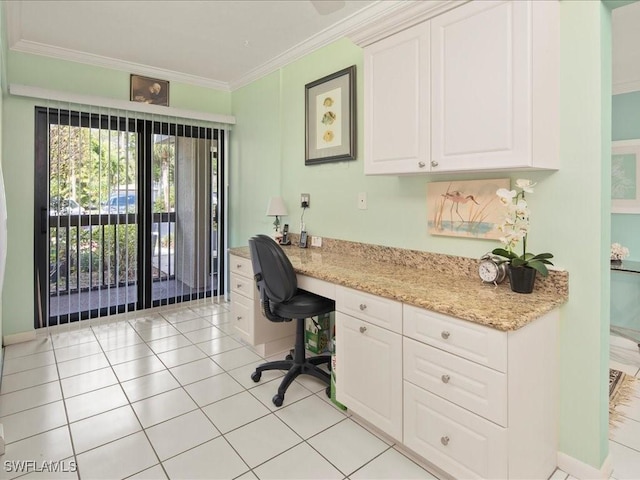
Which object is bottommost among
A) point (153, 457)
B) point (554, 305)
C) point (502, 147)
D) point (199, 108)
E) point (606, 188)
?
point (153, 457)

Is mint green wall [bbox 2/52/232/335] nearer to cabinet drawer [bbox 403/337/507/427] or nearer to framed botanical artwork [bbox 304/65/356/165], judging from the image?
framed botanical artwork [bbox 304/65/356/165]

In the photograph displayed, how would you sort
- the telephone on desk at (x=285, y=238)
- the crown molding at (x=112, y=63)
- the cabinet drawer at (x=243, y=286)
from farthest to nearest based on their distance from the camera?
1. the telephone on desk at (x=285, y=238)
2. the crown molding at (x=112, y=63)
3. the cabinet drawer at (x=243, y=286)

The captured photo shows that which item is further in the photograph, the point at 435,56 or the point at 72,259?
the point at 72,259

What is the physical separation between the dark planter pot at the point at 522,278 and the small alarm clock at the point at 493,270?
10 cm

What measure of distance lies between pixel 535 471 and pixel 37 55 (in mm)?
4541

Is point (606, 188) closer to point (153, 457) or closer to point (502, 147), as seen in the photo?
point (502, 147)

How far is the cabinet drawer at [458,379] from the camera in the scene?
4.51ft

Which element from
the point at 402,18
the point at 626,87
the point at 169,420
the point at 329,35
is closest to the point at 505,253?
the point at 402,18

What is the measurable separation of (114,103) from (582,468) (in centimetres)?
423

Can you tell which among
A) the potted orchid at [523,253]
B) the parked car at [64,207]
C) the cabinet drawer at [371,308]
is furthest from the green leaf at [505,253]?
the parked car at [64,207]

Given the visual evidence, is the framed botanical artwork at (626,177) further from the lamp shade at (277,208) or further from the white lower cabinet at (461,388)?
the lamp shade at (277,208)

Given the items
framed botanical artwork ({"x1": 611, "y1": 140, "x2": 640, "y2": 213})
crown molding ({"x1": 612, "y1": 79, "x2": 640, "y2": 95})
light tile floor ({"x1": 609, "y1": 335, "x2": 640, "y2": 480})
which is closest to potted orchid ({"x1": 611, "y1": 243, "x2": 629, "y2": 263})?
framed botanical artwork ({"x1": 611, "y1": 140, "x2": 640, "y2": 213})

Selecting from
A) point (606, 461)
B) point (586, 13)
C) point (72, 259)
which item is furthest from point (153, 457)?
point (586, 13)

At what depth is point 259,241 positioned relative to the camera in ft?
7.50
